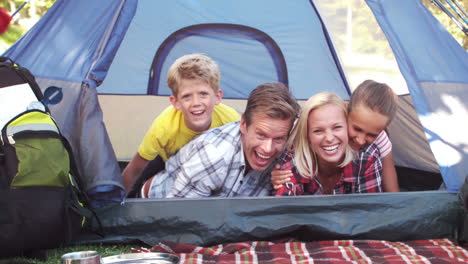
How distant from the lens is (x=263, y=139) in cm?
232

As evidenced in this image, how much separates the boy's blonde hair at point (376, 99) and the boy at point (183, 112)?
2.09 feet

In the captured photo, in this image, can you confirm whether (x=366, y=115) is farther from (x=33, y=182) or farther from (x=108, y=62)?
(x=33, y=182)

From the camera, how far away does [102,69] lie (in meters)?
2.38

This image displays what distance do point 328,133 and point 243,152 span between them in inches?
13.5

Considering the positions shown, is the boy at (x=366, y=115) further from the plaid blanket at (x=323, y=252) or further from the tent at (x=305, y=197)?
the plaid blanket at (x=323, y=252)

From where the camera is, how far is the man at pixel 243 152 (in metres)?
2.31

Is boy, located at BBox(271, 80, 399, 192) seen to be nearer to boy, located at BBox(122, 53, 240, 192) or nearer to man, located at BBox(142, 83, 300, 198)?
man, located at BBox(142, 83, 300, 198)

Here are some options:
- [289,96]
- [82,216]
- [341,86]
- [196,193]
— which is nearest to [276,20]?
[341,86]

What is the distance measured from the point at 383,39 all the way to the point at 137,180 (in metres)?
1.49

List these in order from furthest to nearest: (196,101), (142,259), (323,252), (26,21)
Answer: (26,21)
(196,101)
(323,252)
(142,259)

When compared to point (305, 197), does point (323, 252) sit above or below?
below

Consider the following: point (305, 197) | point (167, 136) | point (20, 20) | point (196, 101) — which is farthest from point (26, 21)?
point (305, 197)

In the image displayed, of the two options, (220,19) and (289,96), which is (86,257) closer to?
(289,96)

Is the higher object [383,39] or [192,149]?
[383,39]
